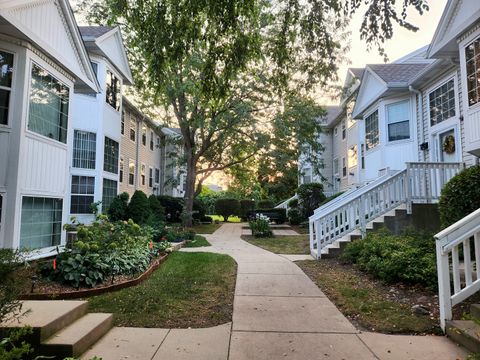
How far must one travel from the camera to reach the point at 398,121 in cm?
1367

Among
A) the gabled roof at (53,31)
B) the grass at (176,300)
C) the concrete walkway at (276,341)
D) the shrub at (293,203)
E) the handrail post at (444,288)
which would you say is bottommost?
the concrete walkway at (276,341)

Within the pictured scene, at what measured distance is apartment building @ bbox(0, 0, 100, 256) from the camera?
7.11 metres

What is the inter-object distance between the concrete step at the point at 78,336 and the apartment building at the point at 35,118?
3933 millimetres

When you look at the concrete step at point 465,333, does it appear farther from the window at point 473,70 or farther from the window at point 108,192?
the window at point 108,192

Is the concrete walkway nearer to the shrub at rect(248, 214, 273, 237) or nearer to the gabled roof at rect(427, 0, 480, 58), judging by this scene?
the gabled roof at rect(427, 0, 480, 58)

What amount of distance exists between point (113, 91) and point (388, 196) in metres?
11.6

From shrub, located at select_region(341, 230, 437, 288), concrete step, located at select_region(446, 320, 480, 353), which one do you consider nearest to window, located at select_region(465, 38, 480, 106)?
shrub, located at select_region(341, 230, 437, 288)

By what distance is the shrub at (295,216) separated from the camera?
20.9 m

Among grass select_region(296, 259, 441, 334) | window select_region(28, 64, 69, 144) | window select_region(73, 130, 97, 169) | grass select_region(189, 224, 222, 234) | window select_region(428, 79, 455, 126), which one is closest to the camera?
grass select_region(296, 259, 441, 334)

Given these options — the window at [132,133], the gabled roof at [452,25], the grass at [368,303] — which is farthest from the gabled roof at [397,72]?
the window at [132,133]

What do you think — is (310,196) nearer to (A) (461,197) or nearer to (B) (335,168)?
(B) (335,168)

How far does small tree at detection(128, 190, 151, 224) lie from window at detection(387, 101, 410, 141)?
34.0ft

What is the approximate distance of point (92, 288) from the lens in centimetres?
576

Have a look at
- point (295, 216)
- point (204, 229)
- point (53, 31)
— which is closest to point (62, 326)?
point (53, 31)
